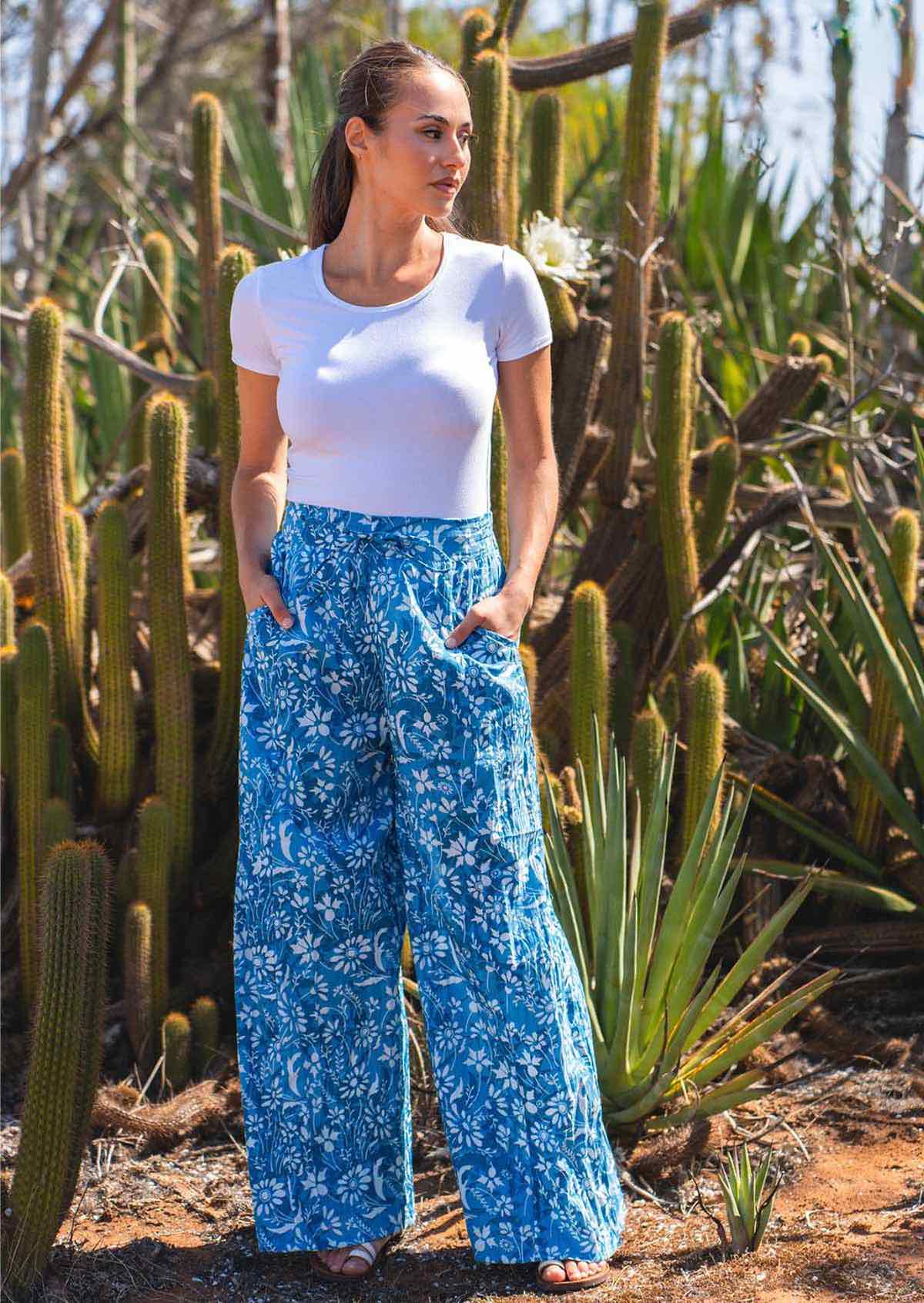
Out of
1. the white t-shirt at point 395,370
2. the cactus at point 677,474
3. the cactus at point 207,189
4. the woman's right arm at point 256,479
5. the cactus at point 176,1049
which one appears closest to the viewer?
the white t-shirt at point 395,370

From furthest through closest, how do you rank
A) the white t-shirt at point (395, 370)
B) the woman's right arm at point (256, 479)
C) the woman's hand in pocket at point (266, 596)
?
1. the woman's right arm at point (256, 479)
2. the woman's hand in pocket at point (266, 596)
3. the white t-shirt at point (395, 370)

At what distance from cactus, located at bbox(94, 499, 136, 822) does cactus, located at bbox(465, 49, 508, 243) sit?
1.17 m

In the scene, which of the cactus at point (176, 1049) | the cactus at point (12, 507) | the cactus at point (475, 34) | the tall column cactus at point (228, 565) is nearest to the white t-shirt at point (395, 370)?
the tall column cactus at point (228, 565)

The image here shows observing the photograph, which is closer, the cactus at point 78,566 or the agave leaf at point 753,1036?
the agave leaf at point 753,1036

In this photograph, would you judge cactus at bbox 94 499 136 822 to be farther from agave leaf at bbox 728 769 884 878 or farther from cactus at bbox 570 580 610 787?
agave leaf at bbox 728 769 884 878

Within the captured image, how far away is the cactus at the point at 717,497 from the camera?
411 cm

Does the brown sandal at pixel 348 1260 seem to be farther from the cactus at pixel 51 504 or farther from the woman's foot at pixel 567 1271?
the cactus at pixel 51 504

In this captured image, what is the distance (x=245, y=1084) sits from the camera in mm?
2672

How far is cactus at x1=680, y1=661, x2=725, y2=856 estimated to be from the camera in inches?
135

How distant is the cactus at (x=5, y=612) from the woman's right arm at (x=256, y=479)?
134cm

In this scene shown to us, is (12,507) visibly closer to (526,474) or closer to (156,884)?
(156,884)

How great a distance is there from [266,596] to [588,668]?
1.13 metres

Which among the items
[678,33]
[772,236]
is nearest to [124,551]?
[678,33]

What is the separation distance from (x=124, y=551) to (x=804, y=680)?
174 centimetres
